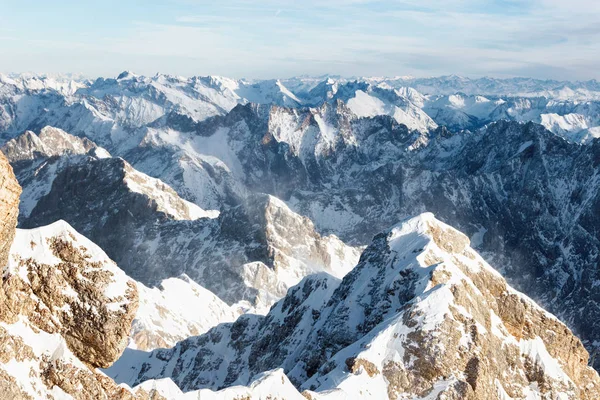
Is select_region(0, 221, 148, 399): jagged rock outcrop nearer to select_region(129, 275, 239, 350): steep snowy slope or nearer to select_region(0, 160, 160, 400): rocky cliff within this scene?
select_region(0, 160, 160, 400): rocky cliff

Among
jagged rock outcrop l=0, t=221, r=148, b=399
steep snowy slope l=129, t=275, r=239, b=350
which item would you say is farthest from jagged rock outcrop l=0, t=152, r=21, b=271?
steep snowy slope l=129, t=275, r=239, b=350

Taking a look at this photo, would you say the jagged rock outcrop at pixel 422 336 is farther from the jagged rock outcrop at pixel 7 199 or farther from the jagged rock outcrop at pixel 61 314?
the jagged rock outcrop at pixel 7 199

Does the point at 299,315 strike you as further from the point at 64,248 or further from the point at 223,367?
the point at 64,248

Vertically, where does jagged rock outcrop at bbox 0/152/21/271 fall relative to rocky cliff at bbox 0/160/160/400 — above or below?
above

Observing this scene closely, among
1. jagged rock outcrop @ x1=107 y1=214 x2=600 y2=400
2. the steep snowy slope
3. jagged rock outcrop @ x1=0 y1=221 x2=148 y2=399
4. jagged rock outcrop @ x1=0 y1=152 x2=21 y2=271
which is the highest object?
jagged rock outcrop @ x1=0 y1=152 x2=21 y2=271

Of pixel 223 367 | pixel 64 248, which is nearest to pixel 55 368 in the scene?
pixel 64 248

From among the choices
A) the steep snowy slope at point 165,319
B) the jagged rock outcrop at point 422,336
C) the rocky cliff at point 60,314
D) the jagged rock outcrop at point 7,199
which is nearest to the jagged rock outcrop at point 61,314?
the rocky cliff at point 60,314

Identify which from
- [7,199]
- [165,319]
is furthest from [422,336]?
[165,319]

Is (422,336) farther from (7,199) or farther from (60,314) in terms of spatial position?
(7,199)
